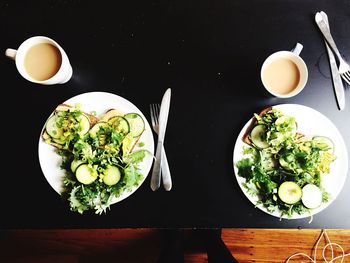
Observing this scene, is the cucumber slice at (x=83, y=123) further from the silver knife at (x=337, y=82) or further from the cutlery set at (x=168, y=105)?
the silver knife at (x=337, y=82)

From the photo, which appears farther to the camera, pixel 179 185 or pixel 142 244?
pixel 142 244

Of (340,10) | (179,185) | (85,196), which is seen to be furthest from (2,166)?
(340,10)

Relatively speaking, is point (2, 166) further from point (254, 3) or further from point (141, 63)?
point (254, 3)

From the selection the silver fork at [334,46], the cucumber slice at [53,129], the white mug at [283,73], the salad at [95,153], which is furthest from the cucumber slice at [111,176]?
the silver fork at [334,46]

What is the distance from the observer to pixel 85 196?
1239 millimetres

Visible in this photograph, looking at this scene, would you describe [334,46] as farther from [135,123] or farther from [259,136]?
[135,123]

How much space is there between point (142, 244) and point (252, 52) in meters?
1.42

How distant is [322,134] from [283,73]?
286 millimetres

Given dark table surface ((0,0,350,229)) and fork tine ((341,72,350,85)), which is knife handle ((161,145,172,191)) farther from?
fork tine ((341,72,350,85))

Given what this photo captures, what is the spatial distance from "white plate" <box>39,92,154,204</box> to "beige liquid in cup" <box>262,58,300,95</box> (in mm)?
510

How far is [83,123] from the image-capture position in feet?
4.20

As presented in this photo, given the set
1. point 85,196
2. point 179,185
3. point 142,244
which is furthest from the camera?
point 142,244

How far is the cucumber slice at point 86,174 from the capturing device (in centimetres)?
123

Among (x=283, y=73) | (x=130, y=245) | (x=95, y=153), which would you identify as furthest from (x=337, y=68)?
(x=130, y=245)
